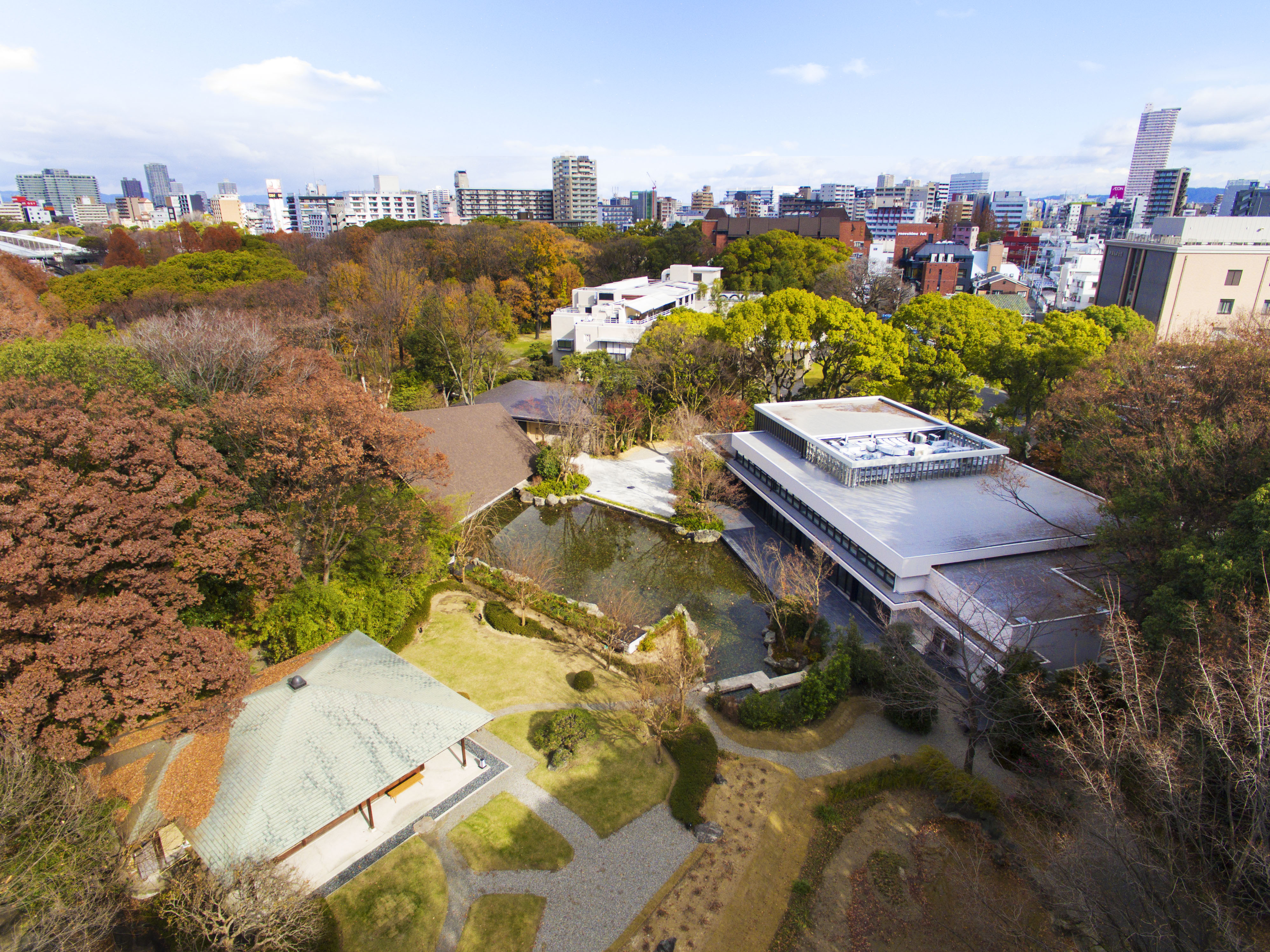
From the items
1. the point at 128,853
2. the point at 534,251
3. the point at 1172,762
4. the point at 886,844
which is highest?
the point at 534,251

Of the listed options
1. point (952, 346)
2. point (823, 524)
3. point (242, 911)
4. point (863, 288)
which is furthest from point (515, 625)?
point (863, 288)

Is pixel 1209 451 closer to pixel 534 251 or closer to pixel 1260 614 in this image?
pixel 1260 614

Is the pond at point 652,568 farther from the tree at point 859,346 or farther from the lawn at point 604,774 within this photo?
the tree at point 859,346

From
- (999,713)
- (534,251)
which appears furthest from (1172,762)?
(534,251)

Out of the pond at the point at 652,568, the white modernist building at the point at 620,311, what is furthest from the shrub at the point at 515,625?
the white modernist building at the point at 620,311

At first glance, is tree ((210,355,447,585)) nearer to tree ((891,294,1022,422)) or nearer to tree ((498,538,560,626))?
tree ((498,538,560,626))

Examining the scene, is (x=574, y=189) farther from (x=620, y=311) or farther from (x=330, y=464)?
(x=330, y=464)

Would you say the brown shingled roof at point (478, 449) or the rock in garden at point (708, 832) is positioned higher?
the brown shingled roof at point (478, 449)

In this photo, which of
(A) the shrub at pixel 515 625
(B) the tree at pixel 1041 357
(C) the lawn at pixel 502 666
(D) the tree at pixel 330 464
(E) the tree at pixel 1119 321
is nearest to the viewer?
(D) the tree at pixel 330 464
